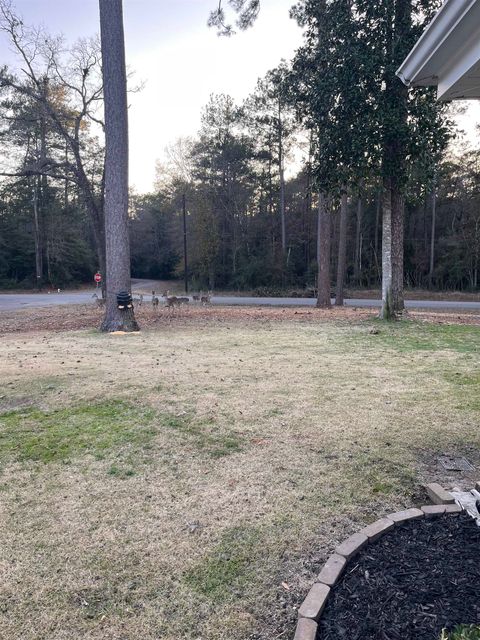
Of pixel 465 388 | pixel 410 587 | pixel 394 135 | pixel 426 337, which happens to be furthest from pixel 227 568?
pixel 394 135

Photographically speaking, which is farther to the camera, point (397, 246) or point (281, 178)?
point (281, 178)

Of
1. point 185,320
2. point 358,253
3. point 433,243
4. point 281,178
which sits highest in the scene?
point 281,178

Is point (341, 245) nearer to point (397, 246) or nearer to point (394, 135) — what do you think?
point (397, 246)

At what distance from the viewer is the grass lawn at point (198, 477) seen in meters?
1.61

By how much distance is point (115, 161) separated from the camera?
8352 millimetres

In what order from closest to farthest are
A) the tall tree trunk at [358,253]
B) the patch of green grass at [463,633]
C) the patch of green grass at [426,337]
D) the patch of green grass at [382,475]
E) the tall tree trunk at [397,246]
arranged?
the patch of green grass at [463,633] < the patch of green grass at [382,475] < the patch of green grass at [426,337] < the tall tree trunk at [397,246] < the tall tree trunk at [358,253]

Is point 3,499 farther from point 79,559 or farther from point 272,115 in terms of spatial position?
point 272,115

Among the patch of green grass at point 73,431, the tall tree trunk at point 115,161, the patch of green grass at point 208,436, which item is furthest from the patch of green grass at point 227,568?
the tall tree trunk at point 115,161

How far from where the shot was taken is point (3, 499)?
2.30 meters

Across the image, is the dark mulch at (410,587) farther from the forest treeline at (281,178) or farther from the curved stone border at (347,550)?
the forest treeline at (281,178)

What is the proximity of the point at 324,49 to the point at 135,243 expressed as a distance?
107ft

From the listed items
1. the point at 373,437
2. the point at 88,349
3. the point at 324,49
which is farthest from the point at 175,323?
the point at 373,437

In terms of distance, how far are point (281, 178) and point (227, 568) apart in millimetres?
24136

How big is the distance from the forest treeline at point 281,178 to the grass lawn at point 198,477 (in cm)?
482
